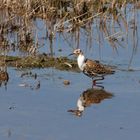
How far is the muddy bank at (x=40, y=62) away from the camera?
9734mm

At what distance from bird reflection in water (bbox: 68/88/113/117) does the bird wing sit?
1.49 feet

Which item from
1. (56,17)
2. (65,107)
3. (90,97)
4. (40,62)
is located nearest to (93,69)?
(90,97)

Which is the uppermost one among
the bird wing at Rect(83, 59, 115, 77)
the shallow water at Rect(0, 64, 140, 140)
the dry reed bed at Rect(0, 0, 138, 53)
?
the dry reed bed at Rect(0, 0, 138, 53)

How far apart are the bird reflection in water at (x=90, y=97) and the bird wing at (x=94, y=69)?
0.45 metres

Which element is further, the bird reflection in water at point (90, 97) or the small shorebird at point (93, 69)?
the small shorebird at point (93, 69)

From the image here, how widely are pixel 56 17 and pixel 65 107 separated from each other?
537cm

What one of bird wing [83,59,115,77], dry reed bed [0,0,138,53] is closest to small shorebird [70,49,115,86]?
bird wing [83,59,115,77]

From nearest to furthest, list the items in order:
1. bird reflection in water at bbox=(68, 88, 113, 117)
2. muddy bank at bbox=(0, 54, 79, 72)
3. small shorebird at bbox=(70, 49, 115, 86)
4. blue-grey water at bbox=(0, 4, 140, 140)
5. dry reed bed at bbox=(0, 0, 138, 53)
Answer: blue-grey water at bbox=(0, 4, 140, 140) → bird reflection in water at bbox=(68, 88, 113, 117) → small shorebird at bbox=(70, 49, 115, 86) → muddy bank at bbox=(0, 54, 79, 72) → dry reed bed at bbox=(0, 0, 138, 53)

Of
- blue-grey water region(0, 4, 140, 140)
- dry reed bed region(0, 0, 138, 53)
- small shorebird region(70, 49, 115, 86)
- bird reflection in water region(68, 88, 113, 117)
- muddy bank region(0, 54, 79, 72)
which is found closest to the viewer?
blue-grey water region(0, 4, 140, 140)

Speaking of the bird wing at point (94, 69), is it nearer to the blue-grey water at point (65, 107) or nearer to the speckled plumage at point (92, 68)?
the speckled plumage at point (92, 68)

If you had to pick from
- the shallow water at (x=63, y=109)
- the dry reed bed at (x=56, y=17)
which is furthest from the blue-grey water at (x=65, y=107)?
the dry reed bed at (x=56, y=17)

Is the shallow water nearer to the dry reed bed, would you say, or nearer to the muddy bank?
the muddy bank

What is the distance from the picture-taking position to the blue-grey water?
6.90m

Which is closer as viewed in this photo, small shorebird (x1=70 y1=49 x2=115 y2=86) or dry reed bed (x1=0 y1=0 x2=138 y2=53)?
small shorebird (x1=70 y1=49 x2=115 y2=86)
